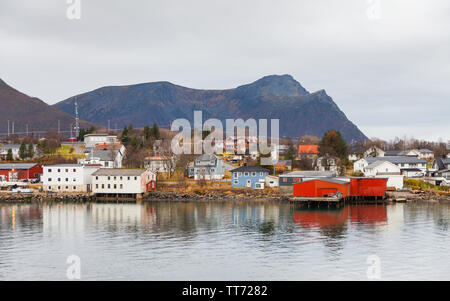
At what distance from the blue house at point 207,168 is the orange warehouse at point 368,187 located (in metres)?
14.8

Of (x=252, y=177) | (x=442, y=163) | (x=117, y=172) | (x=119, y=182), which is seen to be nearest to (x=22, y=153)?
(x=117, y=172)

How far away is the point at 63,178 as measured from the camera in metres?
46.7

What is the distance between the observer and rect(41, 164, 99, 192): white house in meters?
46.5

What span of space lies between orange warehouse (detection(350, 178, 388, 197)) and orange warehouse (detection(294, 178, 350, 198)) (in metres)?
1.59

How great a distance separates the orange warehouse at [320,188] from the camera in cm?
4078

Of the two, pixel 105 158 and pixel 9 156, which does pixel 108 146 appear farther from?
pixel 9 156

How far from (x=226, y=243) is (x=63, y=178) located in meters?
26.6

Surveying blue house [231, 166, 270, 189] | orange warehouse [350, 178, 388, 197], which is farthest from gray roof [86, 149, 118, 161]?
orange warehouse [350, 178, 388, 197]

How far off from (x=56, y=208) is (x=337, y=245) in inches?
930

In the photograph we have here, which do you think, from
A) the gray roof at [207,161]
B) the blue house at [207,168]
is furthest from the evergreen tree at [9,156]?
the gray roof at [207,161]

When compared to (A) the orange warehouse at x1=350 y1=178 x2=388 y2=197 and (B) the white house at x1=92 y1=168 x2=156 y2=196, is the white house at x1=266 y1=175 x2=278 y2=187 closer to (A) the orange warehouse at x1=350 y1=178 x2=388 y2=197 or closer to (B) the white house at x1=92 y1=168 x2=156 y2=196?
(A) the orange warehouse at x1=350 y1=178 x2=388 y2=197
